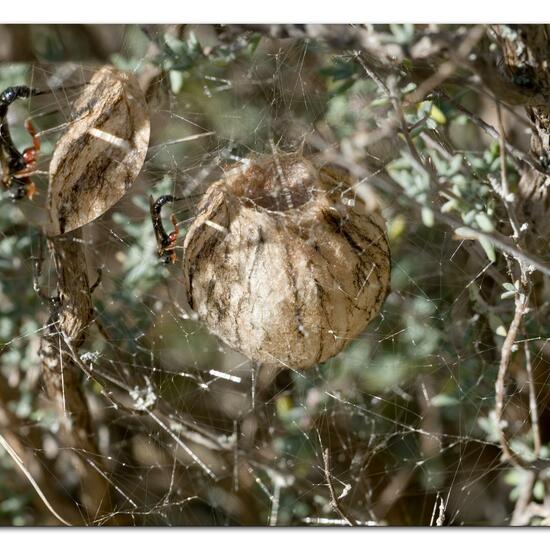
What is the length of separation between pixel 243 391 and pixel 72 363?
272 millimetres

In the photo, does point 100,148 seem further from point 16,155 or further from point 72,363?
point 72,363

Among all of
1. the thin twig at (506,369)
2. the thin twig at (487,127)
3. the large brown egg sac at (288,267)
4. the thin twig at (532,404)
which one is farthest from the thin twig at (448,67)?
the thin twig at (532,404)

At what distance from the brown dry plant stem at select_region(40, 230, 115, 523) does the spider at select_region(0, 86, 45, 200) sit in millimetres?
90

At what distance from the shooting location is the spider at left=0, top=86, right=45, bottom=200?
1139 millimetres

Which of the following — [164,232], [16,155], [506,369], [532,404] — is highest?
[16,155]

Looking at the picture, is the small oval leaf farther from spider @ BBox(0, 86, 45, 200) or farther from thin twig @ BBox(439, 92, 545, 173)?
thin twig @ BBox(439, 92, 545, 173)

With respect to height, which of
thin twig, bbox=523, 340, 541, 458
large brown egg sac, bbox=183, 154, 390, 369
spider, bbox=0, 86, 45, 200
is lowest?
thin twig, bbox=523, 340, 541, 458

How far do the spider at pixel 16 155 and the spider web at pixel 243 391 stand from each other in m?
0.04

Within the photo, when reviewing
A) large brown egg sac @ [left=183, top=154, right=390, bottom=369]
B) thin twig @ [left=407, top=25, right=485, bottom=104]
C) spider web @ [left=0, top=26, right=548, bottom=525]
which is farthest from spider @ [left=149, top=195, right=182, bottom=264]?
thin twig @ [left=407, top=25, right=485, bottom=104]

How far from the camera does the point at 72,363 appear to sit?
1325 millimetres

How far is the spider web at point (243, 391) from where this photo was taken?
1.23 meters

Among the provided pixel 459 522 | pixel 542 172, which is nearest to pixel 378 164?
pixel 542 172

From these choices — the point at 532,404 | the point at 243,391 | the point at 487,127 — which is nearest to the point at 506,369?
the point at 532,404
